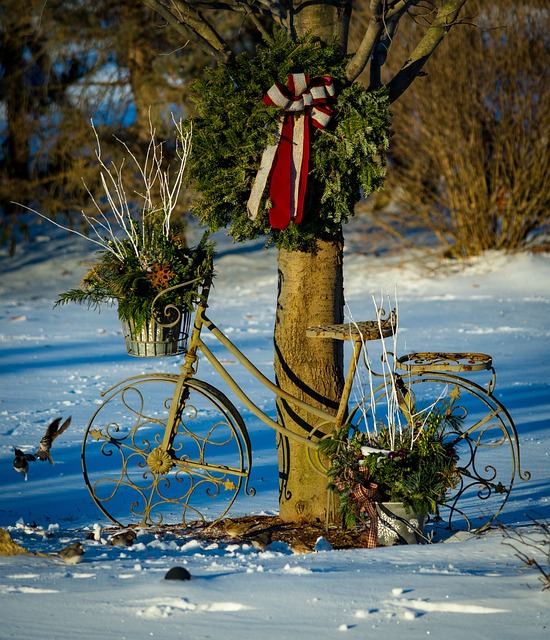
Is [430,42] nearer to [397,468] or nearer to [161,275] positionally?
[161,275]

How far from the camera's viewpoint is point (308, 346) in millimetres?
4566

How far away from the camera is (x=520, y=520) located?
4574mm

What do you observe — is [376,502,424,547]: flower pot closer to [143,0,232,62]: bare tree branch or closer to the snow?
the snow

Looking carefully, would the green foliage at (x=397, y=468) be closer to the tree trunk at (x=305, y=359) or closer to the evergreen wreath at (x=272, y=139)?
the tree trunk at (x=305, y=359)

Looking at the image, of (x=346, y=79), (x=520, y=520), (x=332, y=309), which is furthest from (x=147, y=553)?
(x=346, y=79)

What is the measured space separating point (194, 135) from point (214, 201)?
13.1 inches

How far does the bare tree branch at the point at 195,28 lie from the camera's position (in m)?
4.32

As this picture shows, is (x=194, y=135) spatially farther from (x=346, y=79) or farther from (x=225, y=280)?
(x=225, y=280)

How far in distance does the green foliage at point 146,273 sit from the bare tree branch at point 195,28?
34.1 inches

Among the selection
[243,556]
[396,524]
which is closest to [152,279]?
[243,556]

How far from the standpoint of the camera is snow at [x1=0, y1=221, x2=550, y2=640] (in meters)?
2.87

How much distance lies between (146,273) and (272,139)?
920 mm

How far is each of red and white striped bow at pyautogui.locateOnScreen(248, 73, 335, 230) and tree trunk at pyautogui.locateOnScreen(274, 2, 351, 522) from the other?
0.41 metres

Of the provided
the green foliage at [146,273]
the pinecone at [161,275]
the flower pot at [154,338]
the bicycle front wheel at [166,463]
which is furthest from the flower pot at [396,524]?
the pinecone at [161,275]
